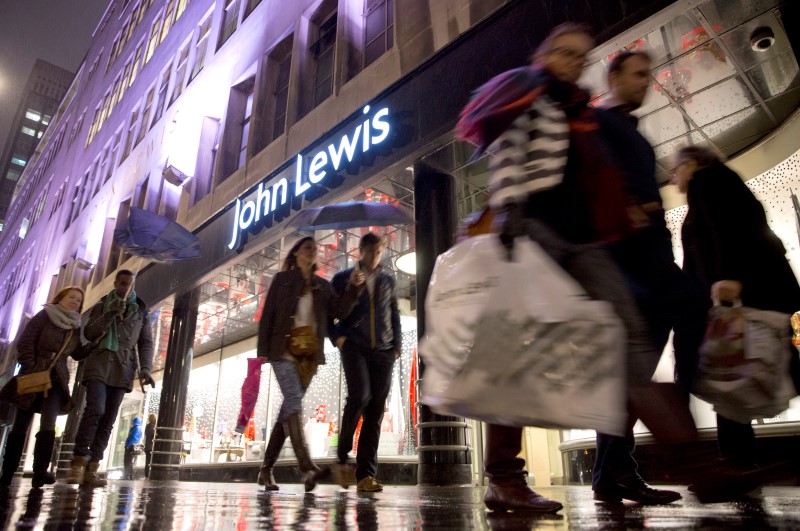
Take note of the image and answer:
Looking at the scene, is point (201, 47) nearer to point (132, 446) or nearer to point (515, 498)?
point (132, 446)

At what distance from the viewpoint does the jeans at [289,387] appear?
3.71 m

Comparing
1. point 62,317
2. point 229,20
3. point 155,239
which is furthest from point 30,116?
point 62,317

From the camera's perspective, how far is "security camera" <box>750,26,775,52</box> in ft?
16.0

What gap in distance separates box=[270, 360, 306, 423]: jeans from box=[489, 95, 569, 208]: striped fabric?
7.96ft

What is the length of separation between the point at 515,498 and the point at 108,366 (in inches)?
160

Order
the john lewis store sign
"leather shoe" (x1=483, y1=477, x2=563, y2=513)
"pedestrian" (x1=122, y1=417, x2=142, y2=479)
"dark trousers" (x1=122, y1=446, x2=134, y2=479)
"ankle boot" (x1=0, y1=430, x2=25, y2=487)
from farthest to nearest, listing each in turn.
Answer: "pedestrian" (x1=122, y1=417, x2=142, y2=479) → "dark trousers" (x1=122, y1=446, x2=134, y2=479) → the john lewis store sign → "ankle boot" (x1=0, y1=430, x2=25, y2=487) → "leather shoe" (x1=483, y1=477, x2=563, y2=513)

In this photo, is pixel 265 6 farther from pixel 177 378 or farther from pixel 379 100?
pixel 177 378

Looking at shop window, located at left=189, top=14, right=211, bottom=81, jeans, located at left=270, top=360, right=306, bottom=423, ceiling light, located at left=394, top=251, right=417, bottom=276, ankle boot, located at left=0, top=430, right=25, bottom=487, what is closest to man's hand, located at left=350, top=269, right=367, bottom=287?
jeans, located at left=270, top=360, right=306, bottom=423

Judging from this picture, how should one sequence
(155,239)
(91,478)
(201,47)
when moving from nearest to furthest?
(91,478)
(155,239)
(201,47)

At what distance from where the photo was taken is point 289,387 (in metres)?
3.74

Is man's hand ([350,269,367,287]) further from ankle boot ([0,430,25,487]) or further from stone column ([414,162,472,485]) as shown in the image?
ankle boot ([0,430,25,487])

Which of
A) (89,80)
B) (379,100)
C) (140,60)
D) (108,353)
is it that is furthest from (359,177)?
(89,80)

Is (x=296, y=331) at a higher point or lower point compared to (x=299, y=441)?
higher

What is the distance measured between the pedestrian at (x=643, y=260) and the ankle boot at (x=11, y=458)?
14.3 feet
